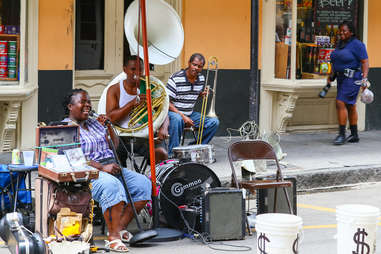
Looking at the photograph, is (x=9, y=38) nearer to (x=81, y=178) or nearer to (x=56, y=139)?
(x=56, y=139)

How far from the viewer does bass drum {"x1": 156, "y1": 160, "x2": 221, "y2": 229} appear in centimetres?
724

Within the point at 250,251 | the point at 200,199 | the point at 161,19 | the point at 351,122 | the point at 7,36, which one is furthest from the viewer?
the point at 351,122

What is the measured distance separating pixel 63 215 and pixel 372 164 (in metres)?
5.01

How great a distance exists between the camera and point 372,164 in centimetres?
998

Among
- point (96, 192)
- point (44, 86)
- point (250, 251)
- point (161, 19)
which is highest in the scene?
point (161, 19)

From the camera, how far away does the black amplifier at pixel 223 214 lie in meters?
6.99

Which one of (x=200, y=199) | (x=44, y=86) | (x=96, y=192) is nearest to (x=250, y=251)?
(x=200, y=199)

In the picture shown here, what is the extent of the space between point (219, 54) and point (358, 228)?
244 inches

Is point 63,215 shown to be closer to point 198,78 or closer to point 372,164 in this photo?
point 198,78

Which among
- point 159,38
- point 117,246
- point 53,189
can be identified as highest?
point 159,38

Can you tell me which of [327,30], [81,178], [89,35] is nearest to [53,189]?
[81,178]

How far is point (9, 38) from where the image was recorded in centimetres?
961

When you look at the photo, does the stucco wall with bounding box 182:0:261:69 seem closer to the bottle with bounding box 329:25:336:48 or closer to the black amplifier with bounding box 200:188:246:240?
the bottle with bounding box 329:25:336:48

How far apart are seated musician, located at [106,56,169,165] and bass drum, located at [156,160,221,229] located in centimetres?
84
